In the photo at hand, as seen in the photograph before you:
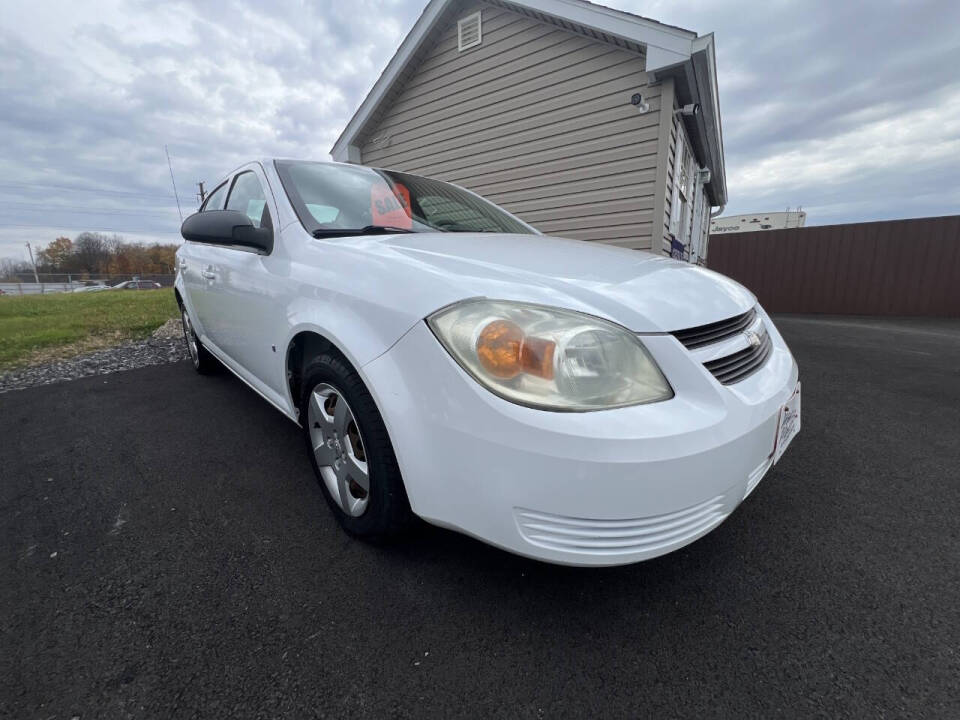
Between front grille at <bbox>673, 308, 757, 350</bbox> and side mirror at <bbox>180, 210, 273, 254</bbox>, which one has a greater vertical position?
side mirror at <bbox>180, 210, 273, 254</bbox>

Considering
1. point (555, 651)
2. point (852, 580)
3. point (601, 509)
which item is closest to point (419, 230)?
point (601, 509)

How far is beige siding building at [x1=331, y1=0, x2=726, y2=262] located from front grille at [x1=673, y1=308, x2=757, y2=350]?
4.02m

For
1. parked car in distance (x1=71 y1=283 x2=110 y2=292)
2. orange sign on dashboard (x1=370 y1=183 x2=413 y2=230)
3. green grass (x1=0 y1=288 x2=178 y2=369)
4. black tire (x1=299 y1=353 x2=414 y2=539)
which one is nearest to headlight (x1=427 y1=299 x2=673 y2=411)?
black tire (x1=299 y1=353 x2=414 y2=539)

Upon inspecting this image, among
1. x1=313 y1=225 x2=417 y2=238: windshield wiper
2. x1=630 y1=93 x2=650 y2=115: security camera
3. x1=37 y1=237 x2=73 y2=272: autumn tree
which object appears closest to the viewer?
x1=313 y1=225 x2=417 y2=238: windshield wiper

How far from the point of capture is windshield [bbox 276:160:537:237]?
191 centimetres

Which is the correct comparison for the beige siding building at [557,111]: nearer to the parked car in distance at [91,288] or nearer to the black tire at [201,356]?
the black tire at [201,356]

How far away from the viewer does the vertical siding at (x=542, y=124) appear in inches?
203

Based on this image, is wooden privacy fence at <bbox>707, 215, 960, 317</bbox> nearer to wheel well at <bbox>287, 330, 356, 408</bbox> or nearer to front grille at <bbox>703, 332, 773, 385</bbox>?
front grille at <bbox>703, 332, 773, 385</bbox>

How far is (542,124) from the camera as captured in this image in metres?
5.79

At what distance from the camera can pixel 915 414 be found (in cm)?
285

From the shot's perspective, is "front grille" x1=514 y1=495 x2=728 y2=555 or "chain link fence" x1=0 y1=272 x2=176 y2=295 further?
"chain link fence" x1=0 y1=272 x2=176 y2=295

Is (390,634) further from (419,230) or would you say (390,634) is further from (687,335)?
(419,230)

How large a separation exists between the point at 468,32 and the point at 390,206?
568 cm

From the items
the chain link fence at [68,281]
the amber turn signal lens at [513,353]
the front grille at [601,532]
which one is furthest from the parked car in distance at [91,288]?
the front grille at [601,532]
